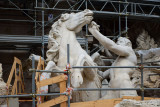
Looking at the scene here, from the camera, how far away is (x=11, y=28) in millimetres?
11625

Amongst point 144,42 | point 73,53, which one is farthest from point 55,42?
point 144,42

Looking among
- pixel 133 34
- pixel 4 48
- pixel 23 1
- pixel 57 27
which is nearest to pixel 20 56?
pixel 4 48

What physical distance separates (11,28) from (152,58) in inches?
228

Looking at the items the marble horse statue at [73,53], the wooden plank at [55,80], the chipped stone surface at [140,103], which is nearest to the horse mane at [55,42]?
the marble horse statue at [73,53]

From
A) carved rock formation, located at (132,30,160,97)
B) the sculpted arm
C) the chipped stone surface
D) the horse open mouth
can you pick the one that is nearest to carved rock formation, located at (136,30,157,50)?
carved rock formation, located at (132,30,160,97)

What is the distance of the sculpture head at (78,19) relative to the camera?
5.42m

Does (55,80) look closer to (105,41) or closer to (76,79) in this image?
(76,79)

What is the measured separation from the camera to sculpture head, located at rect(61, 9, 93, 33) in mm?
5418

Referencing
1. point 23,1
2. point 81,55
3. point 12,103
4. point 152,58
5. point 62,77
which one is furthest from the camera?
point 23,1

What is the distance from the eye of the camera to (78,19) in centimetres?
547

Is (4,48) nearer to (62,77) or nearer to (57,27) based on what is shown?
(57,27)

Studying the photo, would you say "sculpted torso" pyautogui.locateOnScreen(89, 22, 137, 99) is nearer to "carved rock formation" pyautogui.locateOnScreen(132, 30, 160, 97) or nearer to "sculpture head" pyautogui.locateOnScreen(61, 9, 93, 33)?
"sculpture head" pyautogui.locateOnScreen(61, 9, 93, 33)

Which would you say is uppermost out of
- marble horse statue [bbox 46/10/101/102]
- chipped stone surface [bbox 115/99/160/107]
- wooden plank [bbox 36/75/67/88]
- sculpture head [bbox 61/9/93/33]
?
sculpture head [bbox 61/9/93/33]

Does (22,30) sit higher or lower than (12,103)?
higher
